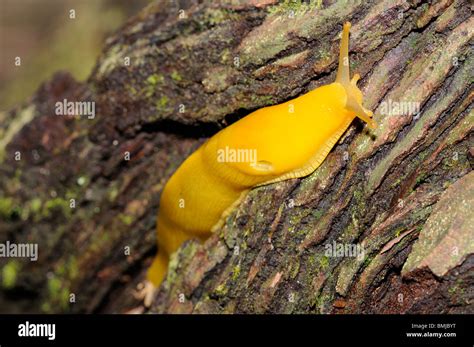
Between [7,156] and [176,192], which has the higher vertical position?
[7,156]

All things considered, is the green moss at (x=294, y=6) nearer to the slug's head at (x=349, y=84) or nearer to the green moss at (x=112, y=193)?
the slug's head at (x=349, y=84)

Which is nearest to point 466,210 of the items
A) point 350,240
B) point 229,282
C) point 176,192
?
point 350,240

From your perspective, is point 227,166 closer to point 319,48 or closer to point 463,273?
point 319,48

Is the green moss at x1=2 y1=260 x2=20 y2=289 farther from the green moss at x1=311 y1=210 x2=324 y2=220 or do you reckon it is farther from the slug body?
the green moss at x1=311 y1=210 x2=324 y2=220

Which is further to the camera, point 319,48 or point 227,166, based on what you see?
point 227,166

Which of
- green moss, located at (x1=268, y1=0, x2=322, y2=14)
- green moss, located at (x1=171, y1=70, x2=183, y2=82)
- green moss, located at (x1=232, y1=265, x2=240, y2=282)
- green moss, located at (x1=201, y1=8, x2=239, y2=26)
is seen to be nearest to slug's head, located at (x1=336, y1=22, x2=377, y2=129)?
green moss, located at (x1=268, y1=0, x2=322, y2=14)

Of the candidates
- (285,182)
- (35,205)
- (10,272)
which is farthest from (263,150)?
(10,272)

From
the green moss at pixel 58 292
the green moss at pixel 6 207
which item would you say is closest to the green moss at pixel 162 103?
the green moss at pixel 6 207
